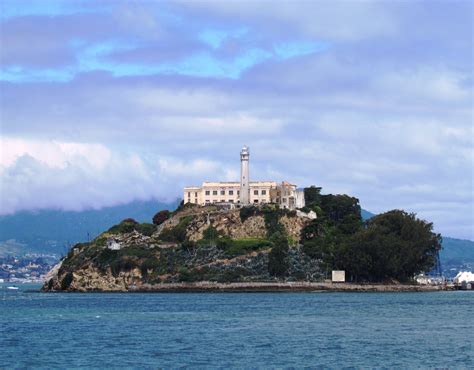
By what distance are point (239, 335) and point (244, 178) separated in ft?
365

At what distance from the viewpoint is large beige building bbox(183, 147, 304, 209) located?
7338 inches

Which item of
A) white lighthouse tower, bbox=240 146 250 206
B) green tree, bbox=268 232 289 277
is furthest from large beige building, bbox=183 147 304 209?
green tree, bbox=268 232 289 277

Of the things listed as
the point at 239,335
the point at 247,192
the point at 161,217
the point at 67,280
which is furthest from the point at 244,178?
the point at 239,335

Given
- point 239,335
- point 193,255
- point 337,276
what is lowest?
point 239,335

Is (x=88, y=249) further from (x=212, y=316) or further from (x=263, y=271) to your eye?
(x=212, y=316)

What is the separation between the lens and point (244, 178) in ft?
616

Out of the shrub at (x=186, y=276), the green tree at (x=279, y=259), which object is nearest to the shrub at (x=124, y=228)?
the shrub at (x=186, y=276)

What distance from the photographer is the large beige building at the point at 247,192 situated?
18638 cm

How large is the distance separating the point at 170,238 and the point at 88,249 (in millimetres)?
15599

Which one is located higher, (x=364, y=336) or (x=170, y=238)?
(x=170, y=238)

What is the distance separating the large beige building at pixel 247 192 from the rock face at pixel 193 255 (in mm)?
6252

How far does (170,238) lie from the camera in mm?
177500

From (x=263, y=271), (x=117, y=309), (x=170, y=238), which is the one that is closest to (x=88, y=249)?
(x=170, y=238)

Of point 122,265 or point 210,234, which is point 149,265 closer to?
point 122,265
